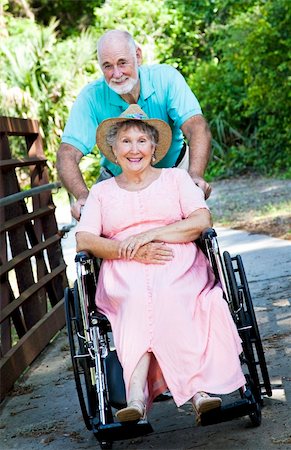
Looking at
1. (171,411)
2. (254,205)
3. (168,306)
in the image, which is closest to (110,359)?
(168,306)

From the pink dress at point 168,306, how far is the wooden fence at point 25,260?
1.27 m

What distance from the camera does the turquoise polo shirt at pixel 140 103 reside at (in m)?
5.13

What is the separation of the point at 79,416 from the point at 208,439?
34.3 inches

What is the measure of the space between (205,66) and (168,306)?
48.9ft

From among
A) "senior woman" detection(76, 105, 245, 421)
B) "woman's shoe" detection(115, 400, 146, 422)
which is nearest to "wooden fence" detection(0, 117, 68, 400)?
"senior woman" detection(76, 105, 245, 421)

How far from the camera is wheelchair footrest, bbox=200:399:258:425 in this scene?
370 centimetres

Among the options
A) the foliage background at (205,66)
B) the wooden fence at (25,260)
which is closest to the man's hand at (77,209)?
the wooden fence at (25,260)

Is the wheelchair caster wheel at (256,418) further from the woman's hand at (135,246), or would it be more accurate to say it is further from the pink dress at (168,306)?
the woman's hand at (135,246)

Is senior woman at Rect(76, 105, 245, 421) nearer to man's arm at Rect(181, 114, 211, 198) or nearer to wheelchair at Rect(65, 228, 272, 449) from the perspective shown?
wheelchair at Rect(65, 228, 272, 449)

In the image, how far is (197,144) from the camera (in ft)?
16.4

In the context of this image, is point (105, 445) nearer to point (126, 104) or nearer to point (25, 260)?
point (126, 104)

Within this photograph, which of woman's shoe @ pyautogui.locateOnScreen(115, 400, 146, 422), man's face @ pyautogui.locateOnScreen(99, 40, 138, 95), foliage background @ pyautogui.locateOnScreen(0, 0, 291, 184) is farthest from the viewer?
foliage background @ pyautogui.locateOnScreen(0, 0, 291, 184)

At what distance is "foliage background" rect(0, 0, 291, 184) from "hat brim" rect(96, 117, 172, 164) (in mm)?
9987

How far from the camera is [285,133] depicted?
16.5 meters
